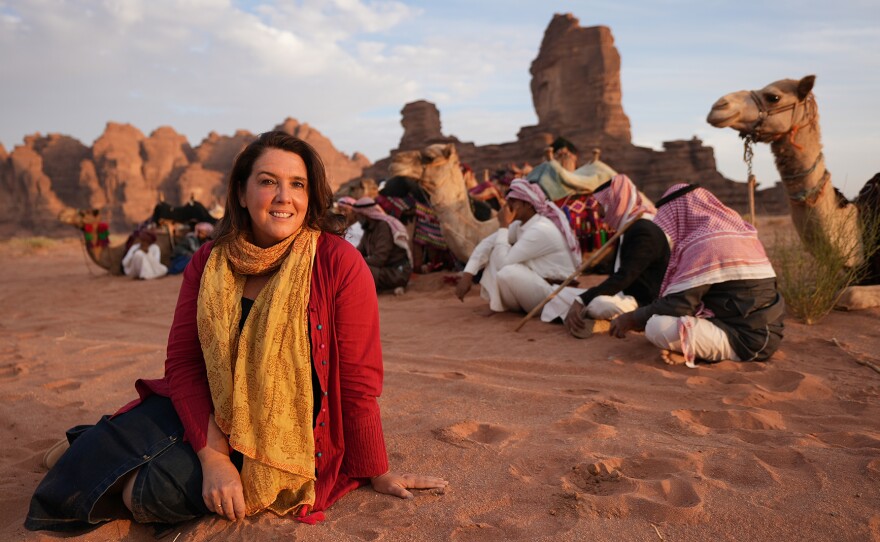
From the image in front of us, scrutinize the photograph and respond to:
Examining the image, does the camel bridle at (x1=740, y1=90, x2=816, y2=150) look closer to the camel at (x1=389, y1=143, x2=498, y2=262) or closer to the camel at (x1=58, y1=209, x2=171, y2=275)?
the camel at (x1=389, y1=143, x2=498, y2=262)

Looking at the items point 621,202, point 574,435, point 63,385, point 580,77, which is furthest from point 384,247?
point 580,77

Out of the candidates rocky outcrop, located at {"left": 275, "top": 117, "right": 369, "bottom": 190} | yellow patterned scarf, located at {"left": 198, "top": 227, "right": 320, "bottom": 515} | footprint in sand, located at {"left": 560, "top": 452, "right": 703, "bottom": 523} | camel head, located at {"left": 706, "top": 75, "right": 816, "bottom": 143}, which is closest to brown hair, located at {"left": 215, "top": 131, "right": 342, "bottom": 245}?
yellow patterned scarf, located at {"left": 198, "top": 227, "right": 320, "bottom": 515}

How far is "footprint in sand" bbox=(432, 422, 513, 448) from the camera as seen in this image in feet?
9.40

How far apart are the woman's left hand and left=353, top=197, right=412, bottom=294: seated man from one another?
19.5ft

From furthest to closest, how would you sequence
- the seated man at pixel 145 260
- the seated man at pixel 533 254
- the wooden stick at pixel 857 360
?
the seated man at pixel 145 260 → the seated man at pixel 533 254 → the wooden stick at pixel 857 360

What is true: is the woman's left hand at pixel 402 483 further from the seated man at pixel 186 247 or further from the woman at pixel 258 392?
the seated man at pixel 186 247

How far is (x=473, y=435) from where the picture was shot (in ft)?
9.82

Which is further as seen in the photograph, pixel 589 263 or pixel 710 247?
pixel 589 263

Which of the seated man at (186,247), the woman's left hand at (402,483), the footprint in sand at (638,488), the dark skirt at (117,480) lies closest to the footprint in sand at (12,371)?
the dark skirt at (117,480)

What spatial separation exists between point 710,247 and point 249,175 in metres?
2.89

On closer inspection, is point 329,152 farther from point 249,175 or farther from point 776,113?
point 249,175

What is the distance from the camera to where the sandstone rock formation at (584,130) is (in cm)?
3266

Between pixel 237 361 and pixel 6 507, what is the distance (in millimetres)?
1108

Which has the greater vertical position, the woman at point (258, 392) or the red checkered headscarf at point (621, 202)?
the red checkered headscarf at point (621, 202)
